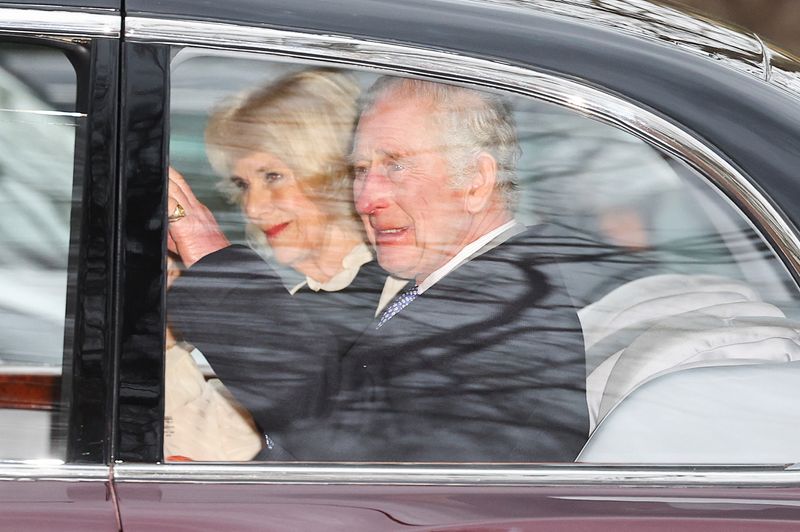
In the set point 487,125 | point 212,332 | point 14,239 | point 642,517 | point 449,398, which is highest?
point 487,125

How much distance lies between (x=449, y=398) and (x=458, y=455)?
3.2 inches

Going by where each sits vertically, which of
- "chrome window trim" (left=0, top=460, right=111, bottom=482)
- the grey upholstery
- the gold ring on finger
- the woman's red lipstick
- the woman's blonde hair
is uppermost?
the woman's blonde hair

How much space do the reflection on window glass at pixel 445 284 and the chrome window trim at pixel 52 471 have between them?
118 millimetres

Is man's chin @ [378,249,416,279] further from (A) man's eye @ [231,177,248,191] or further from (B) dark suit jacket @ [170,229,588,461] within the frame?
(A) man's eye @ [231,177,248,191]

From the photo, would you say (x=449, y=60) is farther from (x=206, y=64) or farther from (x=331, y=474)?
(x=331, y=474)

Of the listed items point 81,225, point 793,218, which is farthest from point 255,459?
point 793,218

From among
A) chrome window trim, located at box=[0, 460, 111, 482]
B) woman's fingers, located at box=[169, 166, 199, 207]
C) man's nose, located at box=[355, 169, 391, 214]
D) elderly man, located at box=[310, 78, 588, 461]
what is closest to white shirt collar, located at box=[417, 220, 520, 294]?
elderly man, located at box=[310, 78, 588, 461]

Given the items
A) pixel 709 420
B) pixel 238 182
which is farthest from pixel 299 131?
pixel 709 420

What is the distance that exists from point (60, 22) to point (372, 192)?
0.49m

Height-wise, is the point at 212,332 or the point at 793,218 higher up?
the point at 793,218

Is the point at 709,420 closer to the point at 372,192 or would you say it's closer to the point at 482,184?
the point at 482,184

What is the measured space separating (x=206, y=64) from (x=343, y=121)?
0.21 metres

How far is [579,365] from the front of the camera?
5.12 feet

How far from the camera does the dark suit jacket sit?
1527 millimetres
